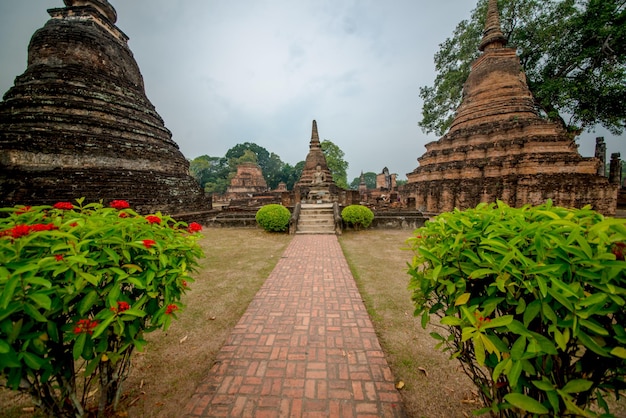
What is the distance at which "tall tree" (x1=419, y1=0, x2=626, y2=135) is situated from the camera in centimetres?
Result: 1412

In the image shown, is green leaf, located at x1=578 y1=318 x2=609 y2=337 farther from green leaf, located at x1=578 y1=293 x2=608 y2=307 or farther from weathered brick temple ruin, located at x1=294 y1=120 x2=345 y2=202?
weathered brick temple ruin, located at x1=294 y1=120 x2=345 y2=202

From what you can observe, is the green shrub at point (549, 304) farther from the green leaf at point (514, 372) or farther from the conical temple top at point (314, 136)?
the conical temple top at point (314, 136)

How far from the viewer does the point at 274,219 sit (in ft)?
31.6

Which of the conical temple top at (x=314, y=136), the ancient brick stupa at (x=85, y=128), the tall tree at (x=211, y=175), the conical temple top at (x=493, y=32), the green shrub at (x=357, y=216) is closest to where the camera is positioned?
the ancient brick stupa at (x=85, y=128)

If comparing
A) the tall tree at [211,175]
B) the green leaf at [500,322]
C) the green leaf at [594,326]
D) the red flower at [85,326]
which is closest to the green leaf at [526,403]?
the green leaf at [500,322]

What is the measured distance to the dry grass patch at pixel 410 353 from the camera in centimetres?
198

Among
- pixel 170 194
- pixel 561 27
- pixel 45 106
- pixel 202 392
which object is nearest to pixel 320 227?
pixel 170 194

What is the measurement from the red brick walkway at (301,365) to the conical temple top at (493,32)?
64.7ft

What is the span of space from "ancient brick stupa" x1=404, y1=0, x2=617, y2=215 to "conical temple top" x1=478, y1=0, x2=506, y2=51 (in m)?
0.05

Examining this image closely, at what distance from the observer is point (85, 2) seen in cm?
1122

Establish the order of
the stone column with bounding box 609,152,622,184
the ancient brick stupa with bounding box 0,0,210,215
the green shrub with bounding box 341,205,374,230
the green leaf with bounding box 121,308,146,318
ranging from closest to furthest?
the green leaf with bounding box 121,308,146,318, the ancient brick stupa with bounding box 0,0,210,215, the green shrub with bounding box 341,205,374,230, the stone column with bounding box 609,152,622,184

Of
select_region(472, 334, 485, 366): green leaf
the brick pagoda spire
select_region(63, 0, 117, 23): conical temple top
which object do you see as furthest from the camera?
the brick pagoda spire

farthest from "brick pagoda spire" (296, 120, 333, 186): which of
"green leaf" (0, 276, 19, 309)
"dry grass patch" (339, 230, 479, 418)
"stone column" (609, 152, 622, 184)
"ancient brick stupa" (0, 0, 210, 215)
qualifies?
"stone column" (609, 152, 622, 184)

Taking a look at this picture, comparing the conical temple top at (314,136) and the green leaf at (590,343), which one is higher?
the conical temple top at (314,136)
